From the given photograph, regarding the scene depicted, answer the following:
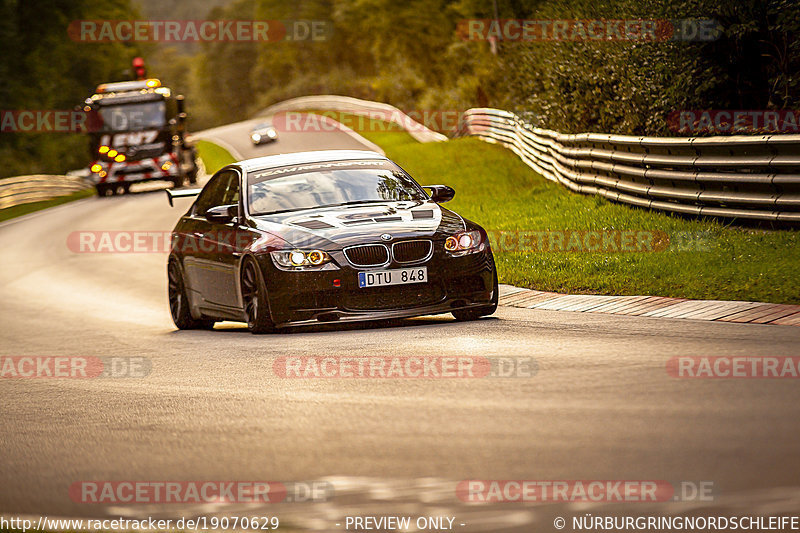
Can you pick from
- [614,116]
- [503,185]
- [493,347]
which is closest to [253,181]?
[493,347]

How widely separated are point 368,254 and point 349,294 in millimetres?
357

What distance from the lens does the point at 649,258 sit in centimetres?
1314

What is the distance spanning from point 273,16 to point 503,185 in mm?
118354

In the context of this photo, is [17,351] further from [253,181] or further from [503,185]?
[503,185]

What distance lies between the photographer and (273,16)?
5561 inches

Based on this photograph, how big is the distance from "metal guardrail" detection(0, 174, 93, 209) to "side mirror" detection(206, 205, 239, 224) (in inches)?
1126

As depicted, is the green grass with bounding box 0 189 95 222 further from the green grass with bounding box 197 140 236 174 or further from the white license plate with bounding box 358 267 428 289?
the white license plate with bounding box 358 267 428 289

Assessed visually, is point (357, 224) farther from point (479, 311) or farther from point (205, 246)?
point (205, 246)
